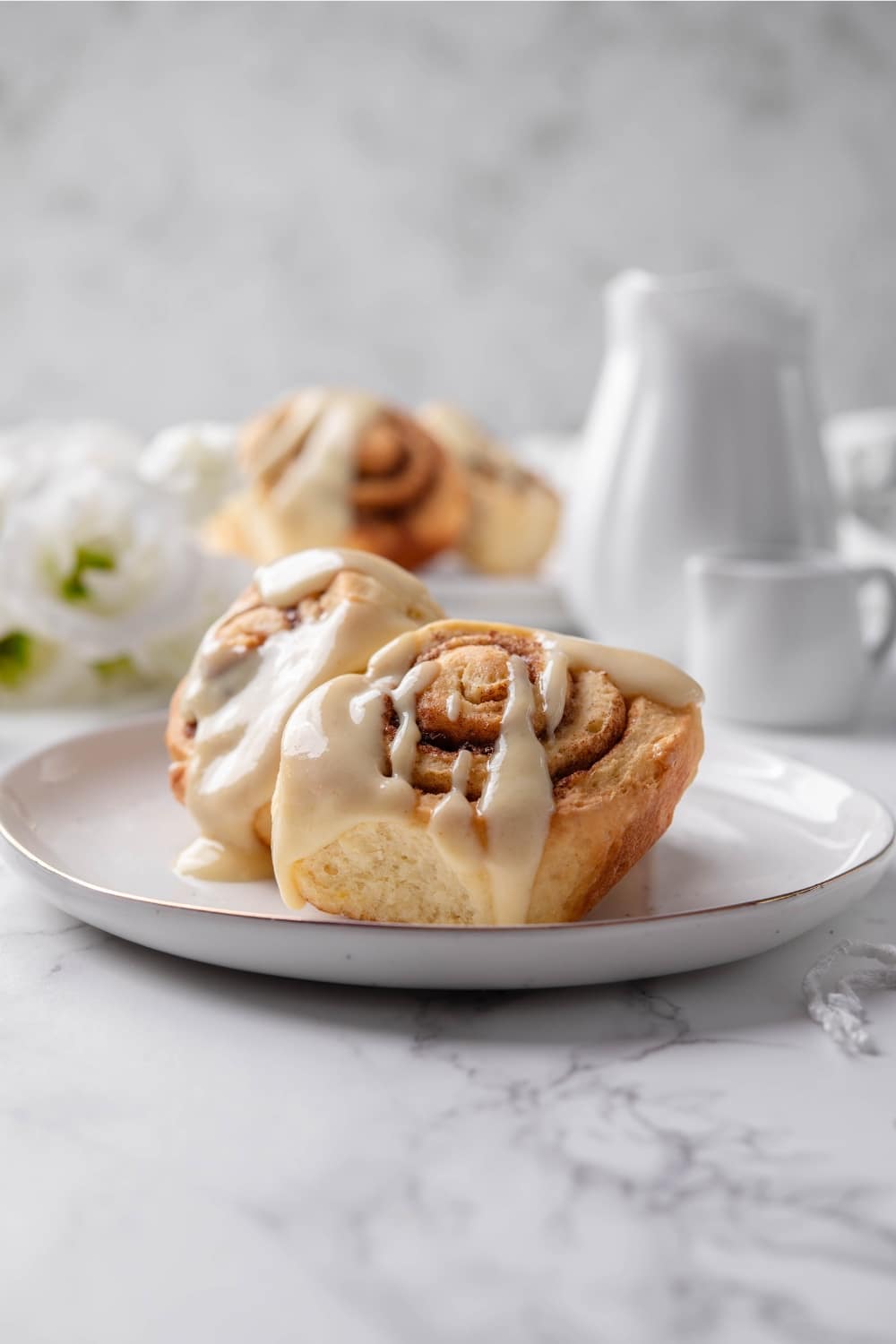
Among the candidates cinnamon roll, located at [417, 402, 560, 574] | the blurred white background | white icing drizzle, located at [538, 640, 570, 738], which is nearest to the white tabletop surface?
white icing drizzle, located at [538, 640, 570, 738]

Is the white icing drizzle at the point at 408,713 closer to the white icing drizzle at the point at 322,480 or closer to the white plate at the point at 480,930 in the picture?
the white plate at the point at 480,930

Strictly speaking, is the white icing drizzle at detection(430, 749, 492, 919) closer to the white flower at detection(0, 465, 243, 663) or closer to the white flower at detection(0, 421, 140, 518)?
the white flower at detection(0, 465, 243, 663)

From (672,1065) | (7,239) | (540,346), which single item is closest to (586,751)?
(672,1065)

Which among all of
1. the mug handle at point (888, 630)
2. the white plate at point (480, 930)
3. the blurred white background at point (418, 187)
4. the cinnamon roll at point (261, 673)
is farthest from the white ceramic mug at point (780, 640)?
the blurred white background at point (418, 187)

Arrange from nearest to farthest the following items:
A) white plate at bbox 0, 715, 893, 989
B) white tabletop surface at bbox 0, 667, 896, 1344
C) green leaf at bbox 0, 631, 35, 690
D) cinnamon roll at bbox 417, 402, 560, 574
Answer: white tabletop surface at bbox 0, 667, 896, 1344 → white plate at bbox 0, 715, 893, 989 → green leaf at bbox 0, 631, 35, 690 → cinnamon roll at bbox 417, 402, 560, 574

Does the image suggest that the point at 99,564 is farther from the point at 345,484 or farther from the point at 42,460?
the point at 345,484

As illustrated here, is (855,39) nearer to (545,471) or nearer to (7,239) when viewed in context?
(545,471)
